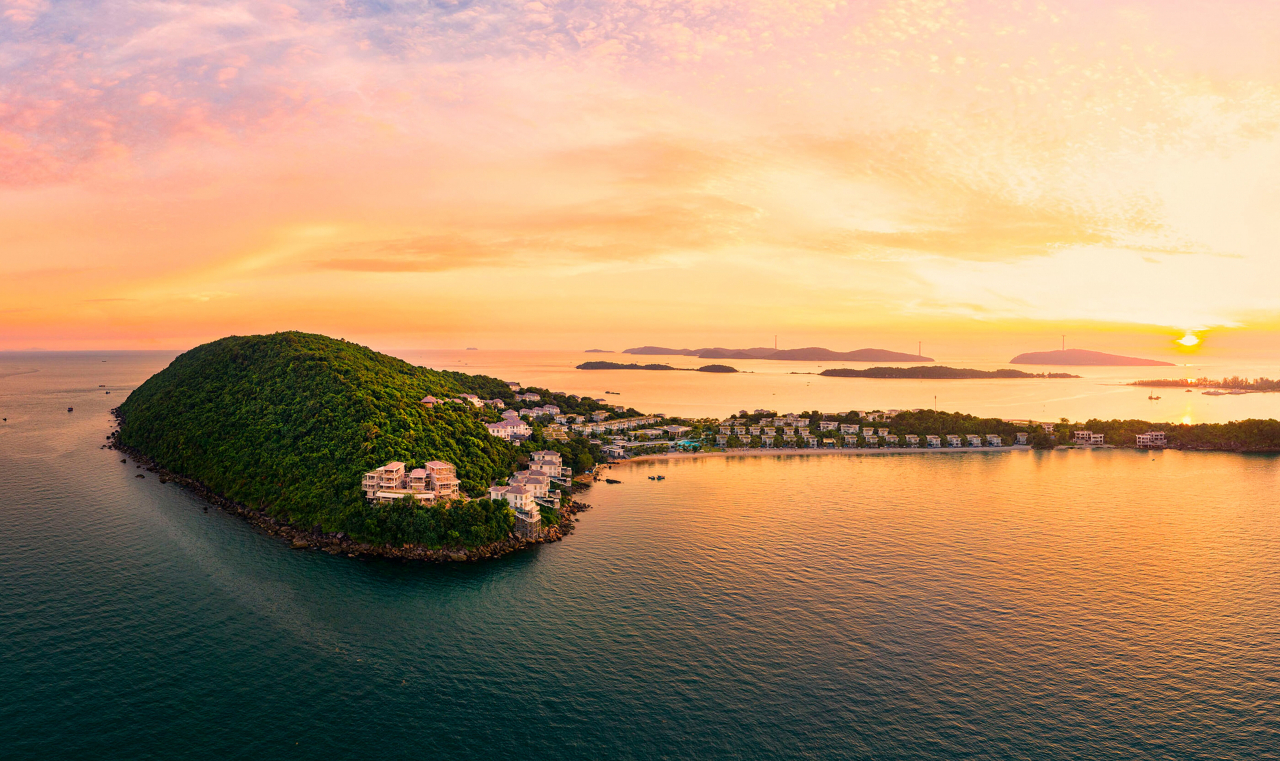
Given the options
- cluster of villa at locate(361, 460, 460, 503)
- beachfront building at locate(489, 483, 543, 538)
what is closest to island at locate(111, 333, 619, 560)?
cluster of villa at locate(361, 460, 460, 503)

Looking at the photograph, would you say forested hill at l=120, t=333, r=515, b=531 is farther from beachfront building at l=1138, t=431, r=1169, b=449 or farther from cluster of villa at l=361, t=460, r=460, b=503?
beachfront building at l=1138, t=431, r=1169, b=449

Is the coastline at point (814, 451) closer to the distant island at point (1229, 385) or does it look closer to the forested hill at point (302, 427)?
the forested hill at point (302, 427)

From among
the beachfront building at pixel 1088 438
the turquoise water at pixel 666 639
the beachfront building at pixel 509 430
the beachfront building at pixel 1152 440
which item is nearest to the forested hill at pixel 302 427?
the beachfront building at pixel 509 430

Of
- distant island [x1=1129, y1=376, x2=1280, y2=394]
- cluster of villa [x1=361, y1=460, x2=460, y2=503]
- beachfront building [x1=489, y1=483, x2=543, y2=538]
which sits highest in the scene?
distant island [x1=1129, y1=376, x2=1280, y2=394]

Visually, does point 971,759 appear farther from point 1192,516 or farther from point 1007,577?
point 1192,516

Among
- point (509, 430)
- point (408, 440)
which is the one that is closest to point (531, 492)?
point (408, 440)

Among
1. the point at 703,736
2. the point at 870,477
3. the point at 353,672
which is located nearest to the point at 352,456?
the point at 353,672
